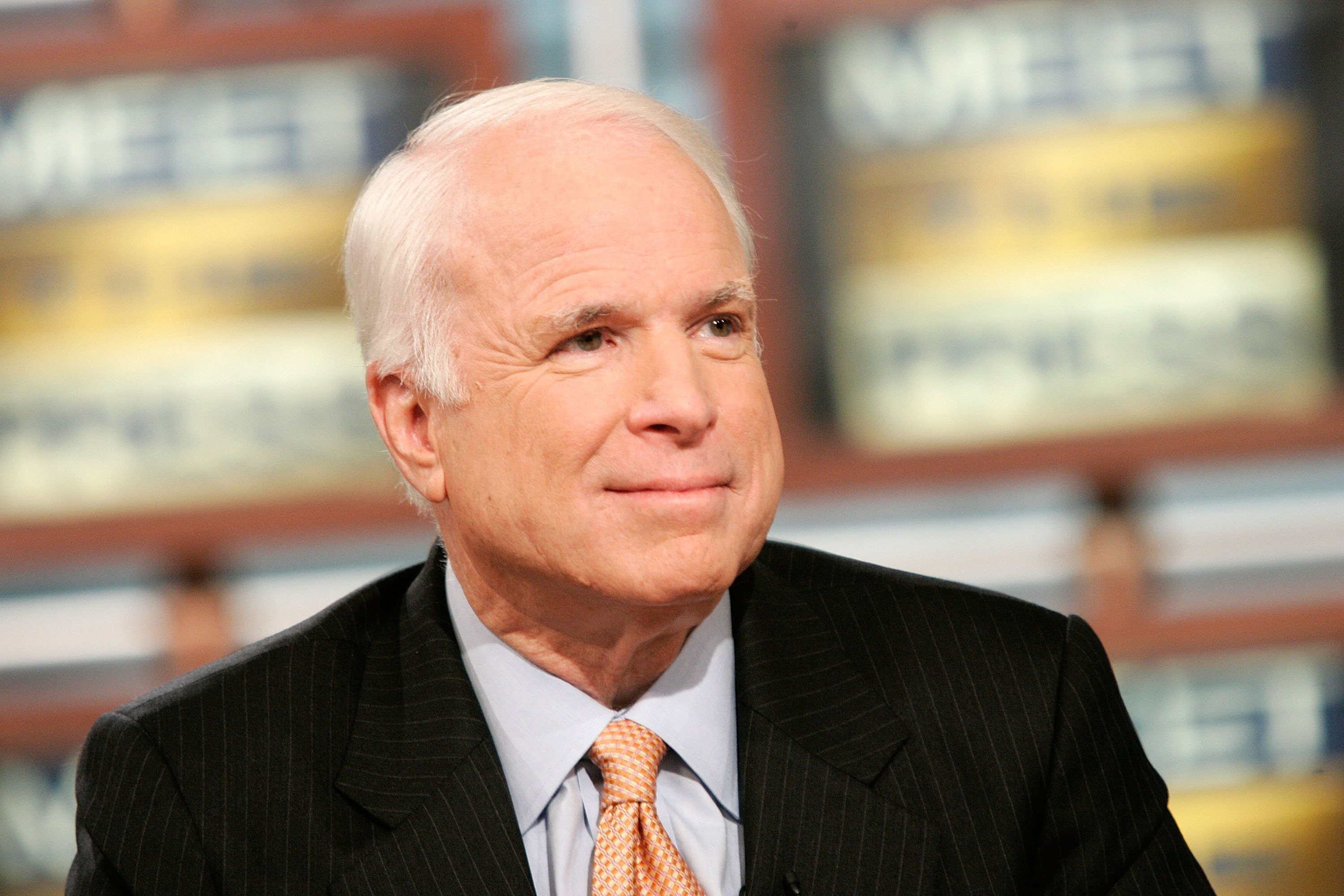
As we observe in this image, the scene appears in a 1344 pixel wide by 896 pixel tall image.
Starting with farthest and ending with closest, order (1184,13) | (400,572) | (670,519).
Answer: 1. (1184,13)
2. (400,572)
3. (670,519)

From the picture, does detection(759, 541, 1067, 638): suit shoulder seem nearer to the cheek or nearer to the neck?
the neck

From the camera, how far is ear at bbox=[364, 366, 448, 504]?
1.71m

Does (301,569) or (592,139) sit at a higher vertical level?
(592,139)

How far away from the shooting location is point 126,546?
10.4 ft

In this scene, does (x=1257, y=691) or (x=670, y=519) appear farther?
(x=1257, y=691)

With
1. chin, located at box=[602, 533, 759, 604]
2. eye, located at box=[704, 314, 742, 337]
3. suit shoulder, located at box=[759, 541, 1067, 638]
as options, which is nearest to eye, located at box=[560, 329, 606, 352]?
eye, located at box=[704, 314, 742, 337]

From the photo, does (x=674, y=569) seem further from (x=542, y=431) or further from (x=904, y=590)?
(x=904, y=590)

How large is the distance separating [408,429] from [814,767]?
584 mm

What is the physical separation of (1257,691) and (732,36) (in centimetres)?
172

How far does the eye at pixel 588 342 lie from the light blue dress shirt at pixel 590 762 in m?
0.37

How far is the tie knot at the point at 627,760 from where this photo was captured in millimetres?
1599

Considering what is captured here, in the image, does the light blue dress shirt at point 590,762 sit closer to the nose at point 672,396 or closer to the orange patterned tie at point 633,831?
the orange patterned tie at point 633,831

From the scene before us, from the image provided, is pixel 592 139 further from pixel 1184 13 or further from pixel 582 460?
pixel 1184 13

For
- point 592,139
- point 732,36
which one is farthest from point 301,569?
point 592,139
